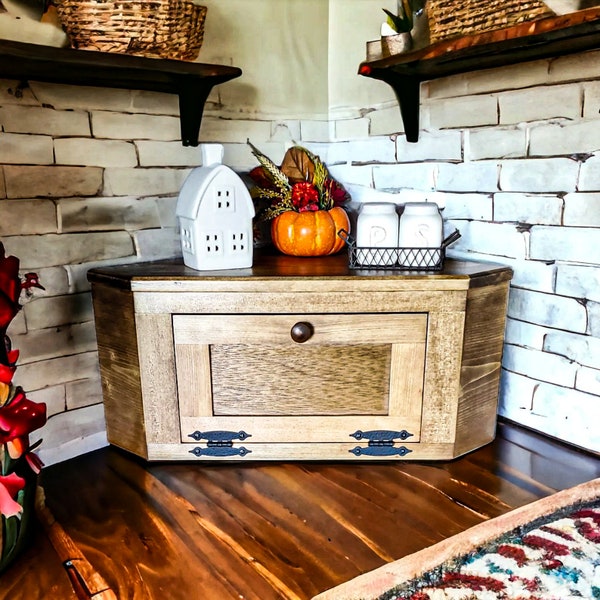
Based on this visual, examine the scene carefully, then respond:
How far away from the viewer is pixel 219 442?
1.30 m

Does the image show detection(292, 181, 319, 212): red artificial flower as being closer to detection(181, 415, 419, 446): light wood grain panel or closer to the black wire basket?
the black wire basket

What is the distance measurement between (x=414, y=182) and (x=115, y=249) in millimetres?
834

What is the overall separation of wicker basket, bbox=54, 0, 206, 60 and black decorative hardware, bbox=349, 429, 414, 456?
962 mm

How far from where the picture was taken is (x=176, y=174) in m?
1.50

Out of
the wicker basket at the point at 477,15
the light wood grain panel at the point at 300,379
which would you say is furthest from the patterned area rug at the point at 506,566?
the wicker basket at the point at 477,15

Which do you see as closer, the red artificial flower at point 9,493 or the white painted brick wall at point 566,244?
the red artificial flower at point 9,493

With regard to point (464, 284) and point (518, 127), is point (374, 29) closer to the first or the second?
point (518, 127)

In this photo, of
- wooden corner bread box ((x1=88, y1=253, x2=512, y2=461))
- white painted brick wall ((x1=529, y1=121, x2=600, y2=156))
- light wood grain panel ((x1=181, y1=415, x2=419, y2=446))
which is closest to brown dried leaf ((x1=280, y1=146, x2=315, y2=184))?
wooden corner bread box ((x1=88, y1=253, x2=512, y2=461))

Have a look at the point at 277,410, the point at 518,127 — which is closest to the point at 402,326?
the point at 277,410

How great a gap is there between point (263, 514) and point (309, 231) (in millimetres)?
693

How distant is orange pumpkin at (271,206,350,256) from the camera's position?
1.45 metres

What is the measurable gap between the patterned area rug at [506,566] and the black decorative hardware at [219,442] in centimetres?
46

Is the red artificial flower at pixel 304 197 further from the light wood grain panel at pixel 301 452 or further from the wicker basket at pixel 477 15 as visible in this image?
the light wood grain panel at pixel 301 452

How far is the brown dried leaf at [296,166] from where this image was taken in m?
1.63
